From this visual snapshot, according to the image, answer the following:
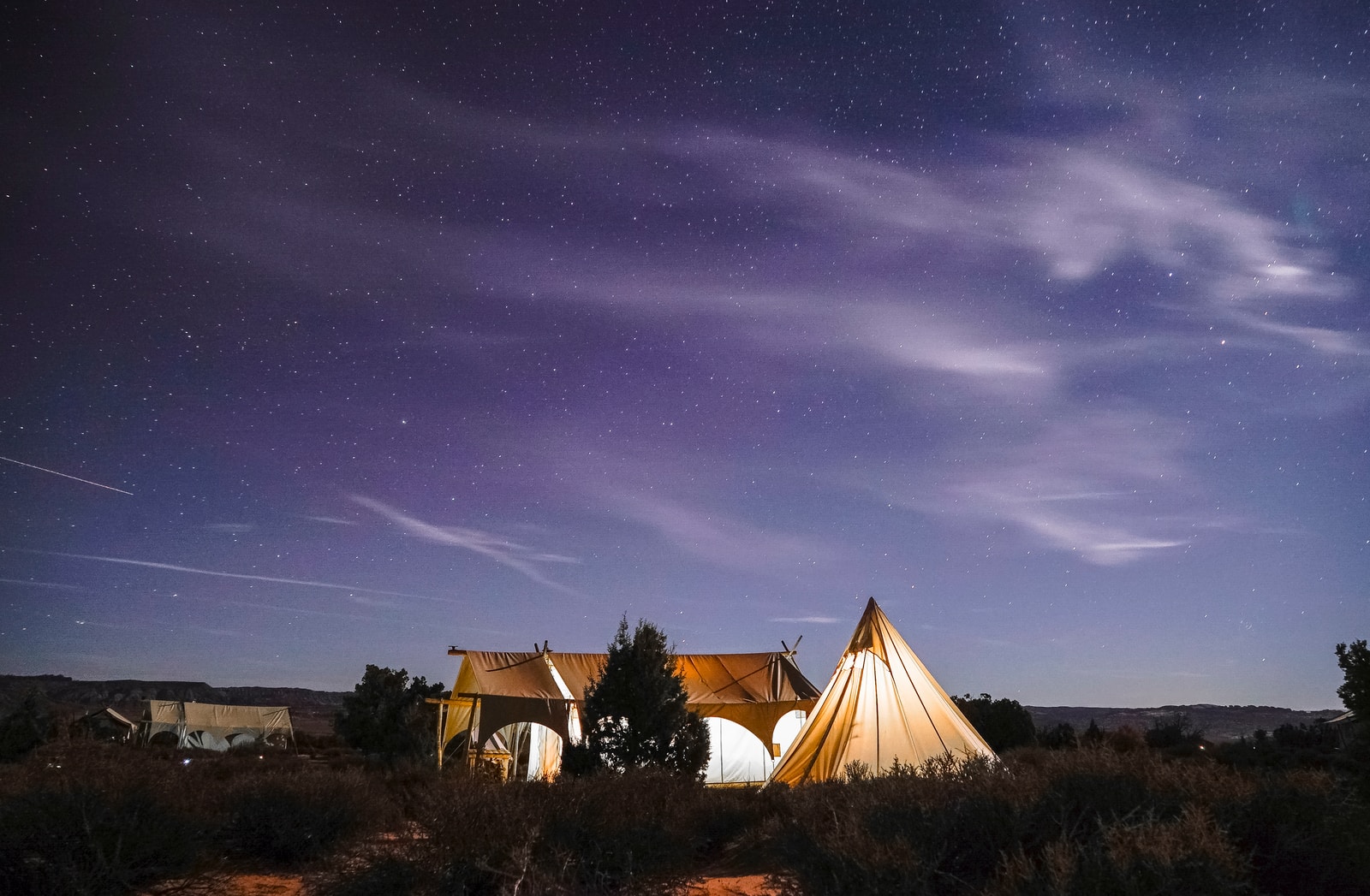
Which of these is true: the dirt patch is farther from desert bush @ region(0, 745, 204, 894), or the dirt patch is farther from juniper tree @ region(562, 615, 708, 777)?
juniper tree @ region(562, 615, 708, 777)

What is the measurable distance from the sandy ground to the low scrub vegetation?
0.19 m

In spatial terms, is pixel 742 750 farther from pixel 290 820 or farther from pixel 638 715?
pixel 290 820

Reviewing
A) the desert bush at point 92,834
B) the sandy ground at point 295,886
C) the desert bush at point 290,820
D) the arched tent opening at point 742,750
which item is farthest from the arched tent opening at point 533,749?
the desert bush at point 92,834

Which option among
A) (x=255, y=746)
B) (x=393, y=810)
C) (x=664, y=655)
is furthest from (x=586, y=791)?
(x=255, y=746)

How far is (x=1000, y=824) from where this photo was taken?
529 centimetres

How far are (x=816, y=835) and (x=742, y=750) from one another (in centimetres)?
1544

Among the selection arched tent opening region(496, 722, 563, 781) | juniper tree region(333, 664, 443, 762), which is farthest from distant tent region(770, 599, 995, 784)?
juniper tree region(333, 664, 443, 762)

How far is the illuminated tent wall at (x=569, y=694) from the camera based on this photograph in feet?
57.5

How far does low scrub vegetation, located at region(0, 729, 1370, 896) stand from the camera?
4.62 meters

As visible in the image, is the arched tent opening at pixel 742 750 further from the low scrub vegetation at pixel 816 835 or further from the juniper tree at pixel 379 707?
the juniper tree at pixel 379 707

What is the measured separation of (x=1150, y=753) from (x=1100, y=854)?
10.2ft

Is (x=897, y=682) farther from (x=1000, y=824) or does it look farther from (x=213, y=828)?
A: (x=213, y=828)

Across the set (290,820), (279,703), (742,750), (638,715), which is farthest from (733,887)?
(279,703)

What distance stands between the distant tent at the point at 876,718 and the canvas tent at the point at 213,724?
31571 millimetres
